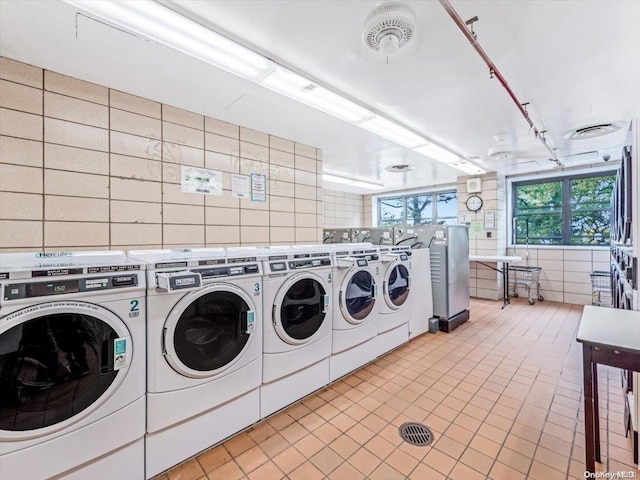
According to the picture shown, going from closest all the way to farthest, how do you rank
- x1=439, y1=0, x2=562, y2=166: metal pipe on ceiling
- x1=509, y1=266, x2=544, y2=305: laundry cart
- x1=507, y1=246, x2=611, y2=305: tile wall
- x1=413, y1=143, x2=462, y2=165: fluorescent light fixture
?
1. x1=439, y1=0, x2=562, y2=166: metal pipe on ceiling
2. x1=413, y1=143, x2=462, y2=165: fluorescent light fixture
3. x1=507, y1=246, x2=611, y2=305: tile wall
4. x1=509, y1=266, x2=544, y2=305: laundry cart

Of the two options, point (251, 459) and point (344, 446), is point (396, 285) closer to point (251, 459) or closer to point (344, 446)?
point (344, 446)

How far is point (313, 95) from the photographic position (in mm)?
2576

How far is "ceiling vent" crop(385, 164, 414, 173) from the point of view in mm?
5403

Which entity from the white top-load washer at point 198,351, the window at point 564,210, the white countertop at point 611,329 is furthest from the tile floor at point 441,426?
the window at point 564,210

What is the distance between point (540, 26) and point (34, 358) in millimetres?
3328

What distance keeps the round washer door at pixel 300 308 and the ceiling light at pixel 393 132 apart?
1944 millimetres

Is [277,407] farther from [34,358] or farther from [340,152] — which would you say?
[340,152]

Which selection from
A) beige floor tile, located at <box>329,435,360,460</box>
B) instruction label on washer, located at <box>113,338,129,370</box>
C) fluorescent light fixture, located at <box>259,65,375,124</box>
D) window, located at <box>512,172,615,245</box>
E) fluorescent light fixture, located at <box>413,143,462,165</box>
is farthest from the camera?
window, located at <box>512,172,615,245</box>

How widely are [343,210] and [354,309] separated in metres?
6.02

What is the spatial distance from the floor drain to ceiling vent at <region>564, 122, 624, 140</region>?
3.96 m

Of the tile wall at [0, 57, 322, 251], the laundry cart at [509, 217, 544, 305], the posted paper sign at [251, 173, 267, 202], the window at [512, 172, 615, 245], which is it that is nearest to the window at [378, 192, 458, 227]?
the window at [512, 172, 615, 245]

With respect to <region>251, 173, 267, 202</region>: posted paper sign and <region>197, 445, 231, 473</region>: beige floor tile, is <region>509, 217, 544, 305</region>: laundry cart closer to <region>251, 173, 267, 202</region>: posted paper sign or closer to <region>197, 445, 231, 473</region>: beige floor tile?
<region>251, 173, 267, 202</region>: posted paper sign

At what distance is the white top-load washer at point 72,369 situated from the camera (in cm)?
119

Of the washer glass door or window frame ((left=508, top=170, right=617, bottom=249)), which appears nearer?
the washer glass door
